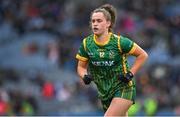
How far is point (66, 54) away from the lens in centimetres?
2080

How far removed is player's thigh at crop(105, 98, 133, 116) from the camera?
9.45 meters

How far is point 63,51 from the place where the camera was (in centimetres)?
2070

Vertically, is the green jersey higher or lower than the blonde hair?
lower

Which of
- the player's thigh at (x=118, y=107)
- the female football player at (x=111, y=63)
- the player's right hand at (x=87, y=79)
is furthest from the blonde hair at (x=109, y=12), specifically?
the player's thigh at (x=118, y=107)

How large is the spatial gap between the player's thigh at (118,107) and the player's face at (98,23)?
2.91 feet

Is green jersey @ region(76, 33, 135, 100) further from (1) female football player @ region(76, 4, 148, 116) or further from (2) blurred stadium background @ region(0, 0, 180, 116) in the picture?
A: (2) blurred stadium background @ region(0, 0, 180, 116)

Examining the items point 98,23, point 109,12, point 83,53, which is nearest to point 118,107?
point 83,53

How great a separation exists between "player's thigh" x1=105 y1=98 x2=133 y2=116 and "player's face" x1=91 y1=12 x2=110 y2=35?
888mm

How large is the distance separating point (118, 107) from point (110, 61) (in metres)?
0.59

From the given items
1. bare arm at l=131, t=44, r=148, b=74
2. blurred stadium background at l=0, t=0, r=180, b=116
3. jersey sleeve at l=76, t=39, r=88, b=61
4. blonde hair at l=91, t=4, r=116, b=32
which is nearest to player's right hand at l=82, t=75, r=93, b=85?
jersey sleeve at l=76, t=39, r=88, b=61

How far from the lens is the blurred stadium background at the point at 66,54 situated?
19125 mm

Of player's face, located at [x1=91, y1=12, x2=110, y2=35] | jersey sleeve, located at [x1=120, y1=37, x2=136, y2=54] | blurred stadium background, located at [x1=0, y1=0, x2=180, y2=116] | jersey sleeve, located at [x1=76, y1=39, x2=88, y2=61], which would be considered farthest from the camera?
blurred stadium background, located at [x1=0, y1=0, x2=180, y2=116]

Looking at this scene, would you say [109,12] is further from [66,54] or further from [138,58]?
[66,54]

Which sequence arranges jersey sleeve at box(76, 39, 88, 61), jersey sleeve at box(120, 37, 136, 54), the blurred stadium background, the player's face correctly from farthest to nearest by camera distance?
the blurred stadium background, jersey sleeve at box(76, 39, 88, 61), jersey sleeve at box(120, 37, 136, 54), the player's face
